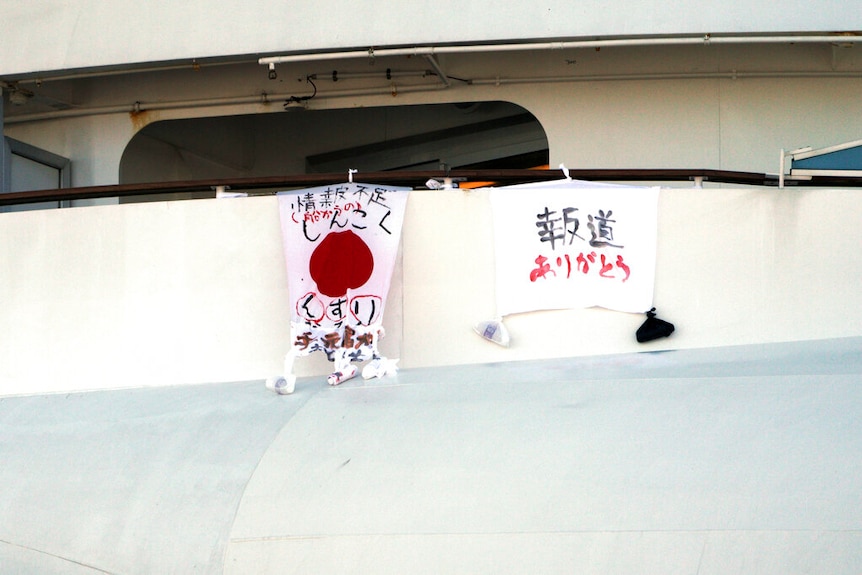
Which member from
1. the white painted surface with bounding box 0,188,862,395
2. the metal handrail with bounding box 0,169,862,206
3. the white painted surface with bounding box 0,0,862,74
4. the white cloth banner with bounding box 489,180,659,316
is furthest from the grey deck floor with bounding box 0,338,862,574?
the white painted surface with bounding box 0,0,862,74

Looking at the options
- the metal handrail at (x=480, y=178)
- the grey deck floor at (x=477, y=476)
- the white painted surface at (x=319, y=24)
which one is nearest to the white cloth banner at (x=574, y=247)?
the metal handrail at (x=480, y=178)

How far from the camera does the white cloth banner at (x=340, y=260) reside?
5.22m

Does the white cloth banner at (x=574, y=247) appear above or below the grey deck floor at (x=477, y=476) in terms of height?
above

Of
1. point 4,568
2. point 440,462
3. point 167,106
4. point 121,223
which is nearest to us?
point 440,462

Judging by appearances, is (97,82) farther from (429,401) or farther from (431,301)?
(429,401)

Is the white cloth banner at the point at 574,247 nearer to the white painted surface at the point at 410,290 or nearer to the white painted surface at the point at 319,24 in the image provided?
the white painted surface at the point at 410,290

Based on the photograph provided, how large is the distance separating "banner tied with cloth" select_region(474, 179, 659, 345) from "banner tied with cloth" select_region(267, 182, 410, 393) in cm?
58

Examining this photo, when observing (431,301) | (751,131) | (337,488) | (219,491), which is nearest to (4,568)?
(219,491)

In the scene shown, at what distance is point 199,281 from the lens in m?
5.61

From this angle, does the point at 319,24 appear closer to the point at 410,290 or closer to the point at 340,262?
the point at 340,262

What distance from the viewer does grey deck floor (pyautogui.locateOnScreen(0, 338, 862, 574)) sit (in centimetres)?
330

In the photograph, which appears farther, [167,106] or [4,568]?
[167,106]

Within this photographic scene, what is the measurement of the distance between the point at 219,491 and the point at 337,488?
57cm

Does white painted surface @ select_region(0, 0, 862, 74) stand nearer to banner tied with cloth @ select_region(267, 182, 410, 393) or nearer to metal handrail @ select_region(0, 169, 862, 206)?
metal handrail @ select_region(0, 169, 862, 206)
